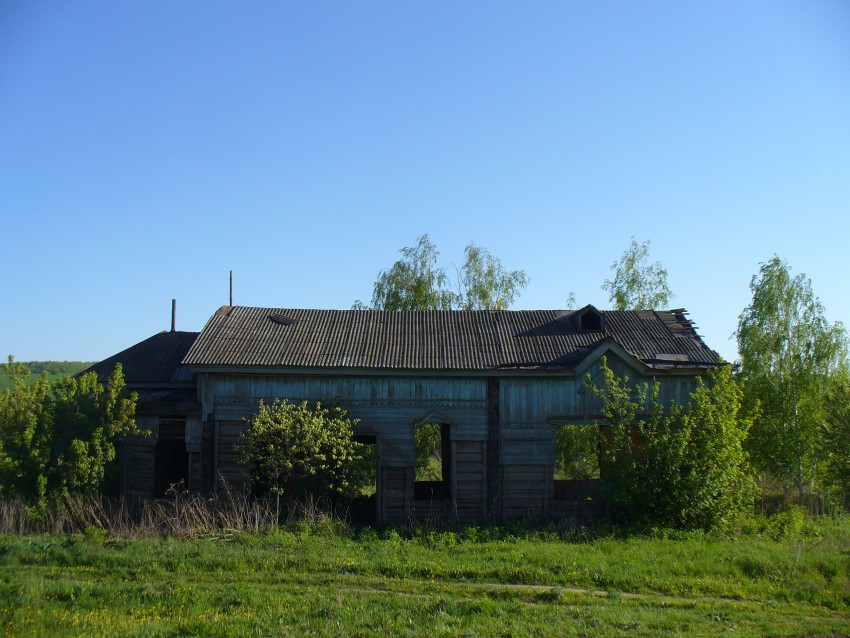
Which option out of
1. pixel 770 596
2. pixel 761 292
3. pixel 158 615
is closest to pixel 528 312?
pixel 761 292

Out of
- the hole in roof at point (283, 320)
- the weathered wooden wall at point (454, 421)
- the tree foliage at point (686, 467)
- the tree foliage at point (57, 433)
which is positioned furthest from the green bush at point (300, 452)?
the tree foliage at point (686, 467)

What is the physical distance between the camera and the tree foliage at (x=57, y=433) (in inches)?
656

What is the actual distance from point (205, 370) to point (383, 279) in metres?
18.8

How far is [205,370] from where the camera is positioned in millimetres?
18625

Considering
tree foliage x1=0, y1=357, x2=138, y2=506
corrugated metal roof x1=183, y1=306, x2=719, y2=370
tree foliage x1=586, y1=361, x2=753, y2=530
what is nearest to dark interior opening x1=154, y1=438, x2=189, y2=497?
tree foliage x1=0, y1=357, x2=138, y2=506

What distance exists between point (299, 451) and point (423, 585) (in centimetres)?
575

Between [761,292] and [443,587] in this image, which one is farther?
[761,292]

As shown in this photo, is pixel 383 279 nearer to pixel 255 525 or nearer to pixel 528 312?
pixel 528 312

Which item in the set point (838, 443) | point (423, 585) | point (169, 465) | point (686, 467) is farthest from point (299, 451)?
point (838, 443)

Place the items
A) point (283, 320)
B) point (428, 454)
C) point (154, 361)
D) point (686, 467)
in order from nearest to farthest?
point (686, 467) → point (283, 320) → point (154, 361) → point (428, 454)

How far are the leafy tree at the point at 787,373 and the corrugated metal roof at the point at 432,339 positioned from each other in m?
3.46

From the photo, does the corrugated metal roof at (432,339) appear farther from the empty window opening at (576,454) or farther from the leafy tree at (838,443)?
the empty window opening at (576,454)

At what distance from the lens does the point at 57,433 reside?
17.2 m

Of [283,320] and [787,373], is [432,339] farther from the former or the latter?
[787,373]
